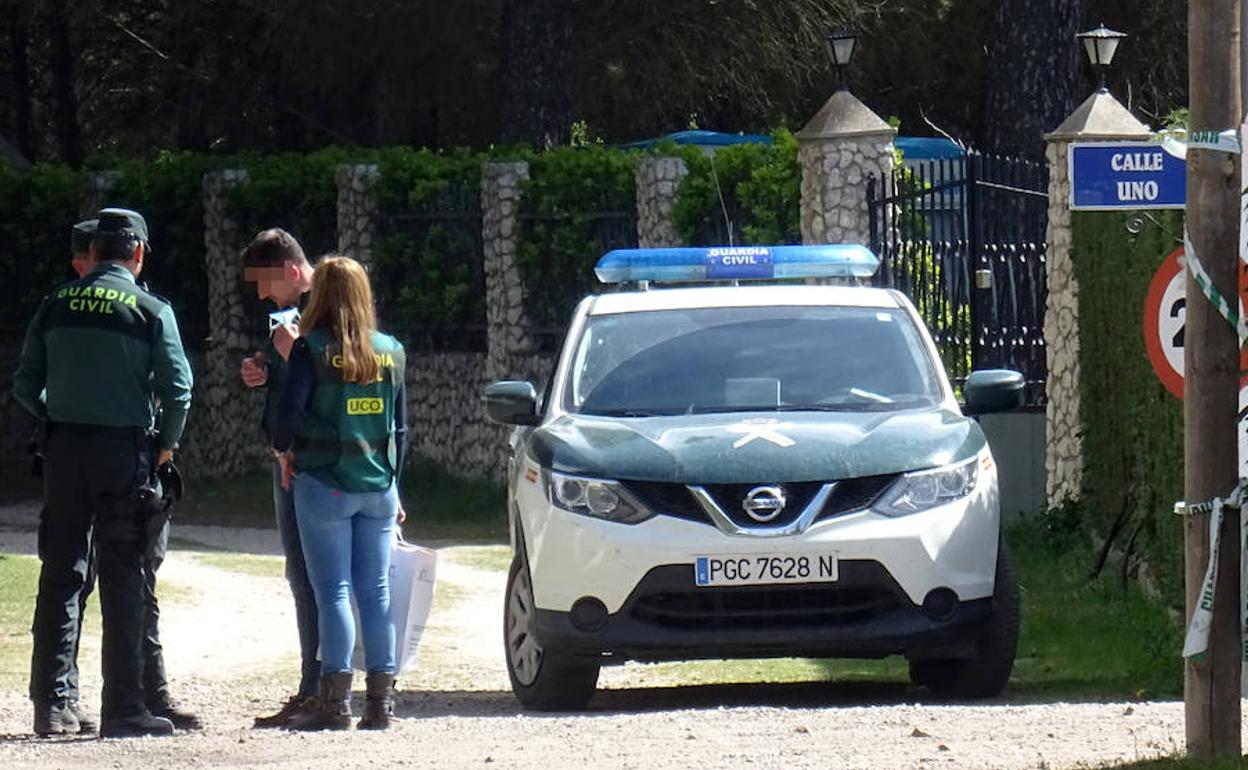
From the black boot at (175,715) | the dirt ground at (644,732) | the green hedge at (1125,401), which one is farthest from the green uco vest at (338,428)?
the green hedge at (1125,401)

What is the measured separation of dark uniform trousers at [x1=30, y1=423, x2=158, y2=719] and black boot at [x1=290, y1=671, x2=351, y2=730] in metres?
0.64

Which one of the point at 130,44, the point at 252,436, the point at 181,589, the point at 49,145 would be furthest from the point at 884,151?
the point at 49,145

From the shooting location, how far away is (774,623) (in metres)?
9.02

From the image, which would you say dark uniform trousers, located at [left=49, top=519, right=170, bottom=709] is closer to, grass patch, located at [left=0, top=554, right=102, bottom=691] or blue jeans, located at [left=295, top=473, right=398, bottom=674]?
blue jeans, located at [left=295, top=473, right=398, bottom=674]

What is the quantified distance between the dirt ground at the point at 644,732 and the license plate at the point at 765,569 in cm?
47

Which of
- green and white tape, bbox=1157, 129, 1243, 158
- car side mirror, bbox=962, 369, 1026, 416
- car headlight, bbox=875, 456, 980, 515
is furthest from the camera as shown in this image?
car side mirror, bbox=962, 369, 1026, 416

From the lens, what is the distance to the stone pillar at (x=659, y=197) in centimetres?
1853

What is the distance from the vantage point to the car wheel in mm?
9289

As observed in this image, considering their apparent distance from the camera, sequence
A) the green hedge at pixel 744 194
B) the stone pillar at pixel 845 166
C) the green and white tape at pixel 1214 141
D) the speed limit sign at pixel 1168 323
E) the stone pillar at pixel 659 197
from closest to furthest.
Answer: the green and white tape at pixel 1214 141 < the speed limit sign at pixel 1168 323 < the stone pillar at pixel 845 166 < the green hedge at pixel 744 194 < the stone pillar at pixel 659 197

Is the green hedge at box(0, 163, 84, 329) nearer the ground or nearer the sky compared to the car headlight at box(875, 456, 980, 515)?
nearer the sky

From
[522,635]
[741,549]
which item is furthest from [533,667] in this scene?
[741,549]

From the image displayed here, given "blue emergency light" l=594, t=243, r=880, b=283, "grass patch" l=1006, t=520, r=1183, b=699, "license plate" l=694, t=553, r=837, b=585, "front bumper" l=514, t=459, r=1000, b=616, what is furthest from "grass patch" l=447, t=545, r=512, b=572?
"license plate" l=694, t=553, r=837, b=585

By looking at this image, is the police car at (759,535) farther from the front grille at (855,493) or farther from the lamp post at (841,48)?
the lamp post at (841,48)

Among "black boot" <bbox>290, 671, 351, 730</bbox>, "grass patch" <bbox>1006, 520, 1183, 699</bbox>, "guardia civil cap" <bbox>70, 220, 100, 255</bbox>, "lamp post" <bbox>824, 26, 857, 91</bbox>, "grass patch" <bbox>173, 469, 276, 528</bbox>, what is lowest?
"grass patch" <bbox>173, 469, 276, 528</bbox>
